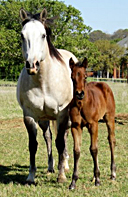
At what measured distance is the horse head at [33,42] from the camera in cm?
416

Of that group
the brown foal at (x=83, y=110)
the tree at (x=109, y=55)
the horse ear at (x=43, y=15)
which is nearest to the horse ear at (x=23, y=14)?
the horse ear at (x=43, y=15)

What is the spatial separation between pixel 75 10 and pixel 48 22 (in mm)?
29820

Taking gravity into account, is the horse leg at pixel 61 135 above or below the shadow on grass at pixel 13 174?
above

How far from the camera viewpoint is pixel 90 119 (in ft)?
15.2

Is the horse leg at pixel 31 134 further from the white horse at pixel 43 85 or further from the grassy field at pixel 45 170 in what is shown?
the grassy field at pixel 45 170

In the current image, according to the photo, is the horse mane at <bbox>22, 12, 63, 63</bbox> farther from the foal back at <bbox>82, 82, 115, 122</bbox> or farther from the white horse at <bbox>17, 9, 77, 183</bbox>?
the foal back at <bbox>82, 82, 115, 122</bbox>

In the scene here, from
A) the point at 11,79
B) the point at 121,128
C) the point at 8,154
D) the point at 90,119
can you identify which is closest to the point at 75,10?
the point at 11,79

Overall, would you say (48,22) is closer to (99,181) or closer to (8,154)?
(99,181)

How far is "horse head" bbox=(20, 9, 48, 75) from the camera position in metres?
4.16

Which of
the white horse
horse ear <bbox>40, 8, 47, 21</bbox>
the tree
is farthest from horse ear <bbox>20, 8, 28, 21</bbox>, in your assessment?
the tree

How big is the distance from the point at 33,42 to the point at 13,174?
249 centimetres

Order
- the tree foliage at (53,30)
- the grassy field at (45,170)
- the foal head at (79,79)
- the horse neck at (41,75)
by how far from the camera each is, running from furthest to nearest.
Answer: the tree foliage at (53,30) < the horse neck at (41,75) < the grassy field at (45,170) < the foal head at (79,79)

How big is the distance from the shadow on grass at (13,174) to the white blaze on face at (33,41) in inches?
81.0

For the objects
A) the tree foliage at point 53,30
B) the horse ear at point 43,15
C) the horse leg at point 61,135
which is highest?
the tree foliage at point 53,30
